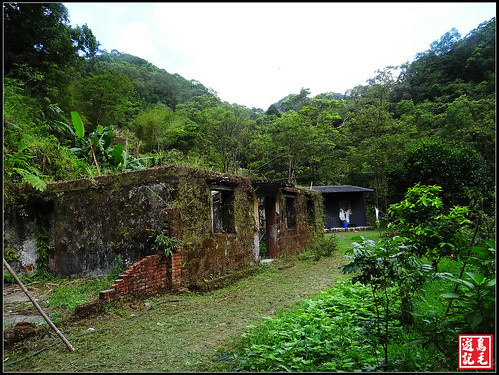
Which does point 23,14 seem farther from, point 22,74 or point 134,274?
point 134,274

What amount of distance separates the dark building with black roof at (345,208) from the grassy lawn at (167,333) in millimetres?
17704

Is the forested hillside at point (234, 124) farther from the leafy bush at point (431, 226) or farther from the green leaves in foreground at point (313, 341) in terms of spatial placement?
the green leaves in foreground at point (313, 341)

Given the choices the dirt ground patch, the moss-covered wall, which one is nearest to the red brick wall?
the dirt ground patch

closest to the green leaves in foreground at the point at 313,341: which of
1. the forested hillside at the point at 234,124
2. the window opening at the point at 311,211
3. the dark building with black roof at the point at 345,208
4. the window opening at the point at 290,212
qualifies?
the forested hillside at the point at 234,124

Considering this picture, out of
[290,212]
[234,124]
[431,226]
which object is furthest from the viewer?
[234,124]

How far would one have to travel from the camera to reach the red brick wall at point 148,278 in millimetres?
5379

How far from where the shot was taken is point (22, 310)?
538 cm

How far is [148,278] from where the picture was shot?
19.3ft

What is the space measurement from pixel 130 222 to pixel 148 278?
1380 millimetres

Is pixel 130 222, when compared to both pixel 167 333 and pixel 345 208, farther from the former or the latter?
pixel 345 208

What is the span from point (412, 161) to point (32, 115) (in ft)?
52.3

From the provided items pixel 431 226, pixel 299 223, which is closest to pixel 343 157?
pixel 299 223

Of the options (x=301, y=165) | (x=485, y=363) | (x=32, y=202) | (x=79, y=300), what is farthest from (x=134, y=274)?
(x=301, y=165)

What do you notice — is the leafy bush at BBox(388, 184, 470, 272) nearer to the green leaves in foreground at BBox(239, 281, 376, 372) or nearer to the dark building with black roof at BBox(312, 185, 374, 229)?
the green leaves in foreground at BBox(239, 281, 376, 372)
